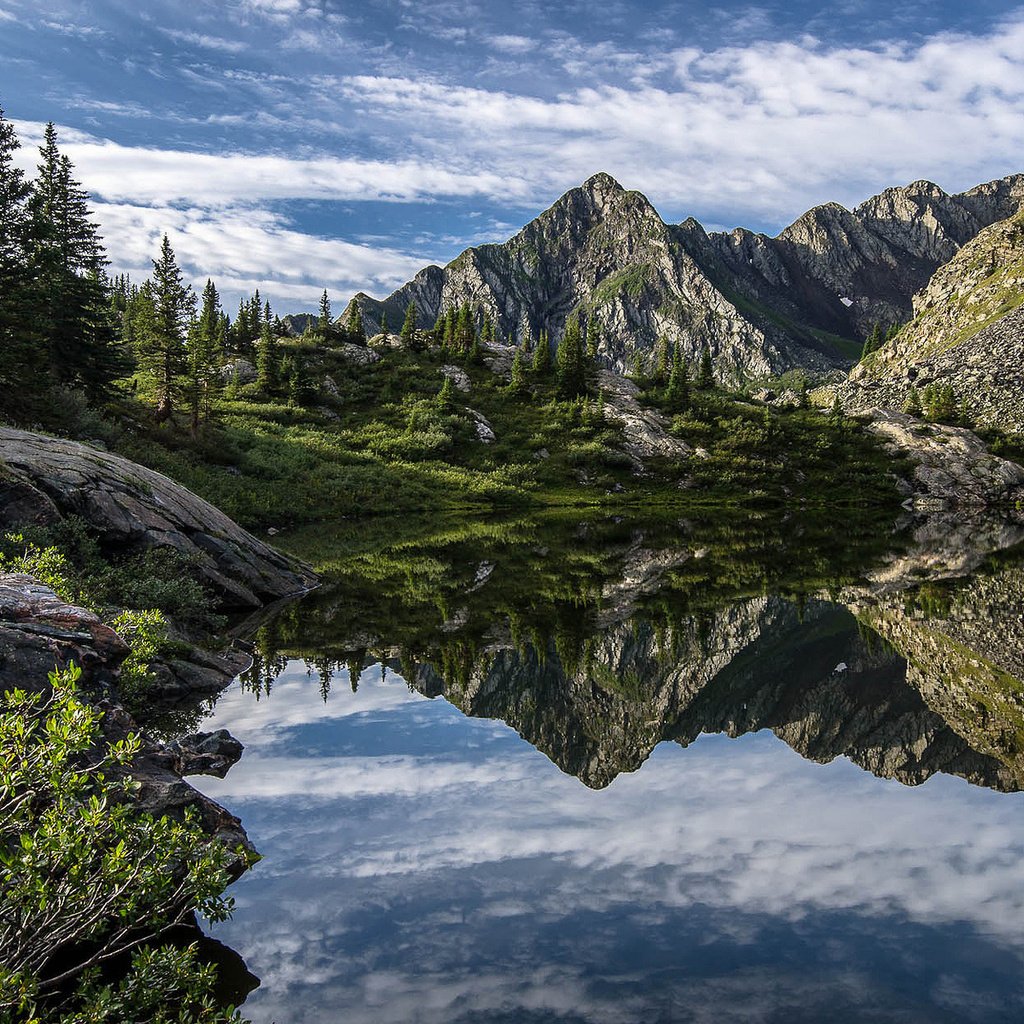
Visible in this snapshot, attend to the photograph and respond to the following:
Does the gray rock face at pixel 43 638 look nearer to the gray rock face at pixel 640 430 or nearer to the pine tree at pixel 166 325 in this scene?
the pine tree at pixel 166 325

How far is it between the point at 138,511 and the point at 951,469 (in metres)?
112

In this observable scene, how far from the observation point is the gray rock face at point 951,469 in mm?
101625

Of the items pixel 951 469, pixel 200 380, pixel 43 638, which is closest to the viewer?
pixel 43 638

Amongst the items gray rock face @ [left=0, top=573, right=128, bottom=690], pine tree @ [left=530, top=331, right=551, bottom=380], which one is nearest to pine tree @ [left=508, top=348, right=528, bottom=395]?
pine tree @ [left=530, top=331, right=551, bottom=380]

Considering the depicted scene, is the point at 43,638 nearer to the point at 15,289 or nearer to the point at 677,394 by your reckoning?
the point at 15,289

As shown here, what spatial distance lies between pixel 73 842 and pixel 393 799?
7.77 m

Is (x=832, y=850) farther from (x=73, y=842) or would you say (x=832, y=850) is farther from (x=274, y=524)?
(x=274, y=524)

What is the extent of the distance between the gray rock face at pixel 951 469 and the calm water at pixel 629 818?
86.6 meters

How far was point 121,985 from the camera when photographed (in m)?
6.27

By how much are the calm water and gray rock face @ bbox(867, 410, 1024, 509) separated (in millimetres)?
86619

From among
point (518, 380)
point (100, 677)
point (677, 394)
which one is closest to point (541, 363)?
point (518, 380)

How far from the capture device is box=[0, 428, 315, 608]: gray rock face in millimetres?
23406

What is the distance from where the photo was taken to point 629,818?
11977mm

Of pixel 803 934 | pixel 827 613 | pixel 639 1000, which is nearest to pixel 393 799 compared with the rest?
pixel 639 1000
